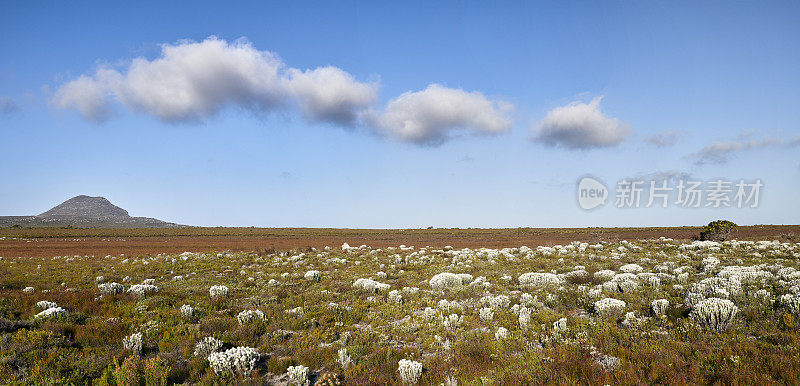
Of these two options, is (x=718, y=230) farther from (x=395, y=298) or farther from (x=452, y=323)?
(x=452, y=323)

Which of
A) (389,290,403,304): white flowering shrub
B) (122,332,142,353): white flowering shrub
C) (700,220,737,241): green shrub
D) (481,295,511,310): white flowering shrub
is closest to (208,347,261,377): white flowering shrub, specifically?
(122,332,142,353): white flowering shrub

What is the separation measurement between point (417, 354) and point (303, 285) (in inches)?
408

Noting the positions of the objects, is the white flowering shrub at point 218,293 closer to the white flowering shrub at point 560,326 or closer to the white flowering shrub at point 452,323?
the white flowering shrub at point 452,323

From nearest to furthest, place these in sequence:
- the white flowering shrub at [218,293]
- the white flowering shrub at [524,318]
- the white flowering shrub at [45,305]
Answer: the white flowering shrub at [524,318] → the white flowering shrub at [45,305] → the white flowering shrub at [218,293]

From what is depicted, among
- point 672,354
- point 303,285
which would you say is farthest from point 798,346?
point 303,285

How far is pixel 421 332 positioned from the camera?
32.1 ft

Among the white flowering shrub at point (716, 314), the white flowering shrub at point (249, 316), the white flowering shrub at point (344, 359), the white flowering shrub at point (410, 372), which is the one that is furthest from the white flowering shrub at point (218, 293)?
the white flowering shrub at point (716, 314)

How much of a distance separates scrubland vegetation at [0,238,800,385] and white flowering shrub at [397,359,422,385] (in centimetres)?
2

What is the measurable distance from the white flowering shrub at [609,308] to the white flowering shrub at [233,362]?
9709 millimetres

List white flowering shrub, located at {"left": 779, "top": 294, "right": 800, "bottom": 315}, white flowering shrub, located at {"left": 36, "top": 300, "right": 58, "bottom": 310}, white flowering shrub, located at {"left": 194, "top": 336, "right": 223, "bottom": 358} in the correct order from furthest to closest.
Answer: white flowering shrub, located at {"left": 36, "top": 300, "right": 58, "bottom": 310} → white flowering shrub, located at {"left": 779, "top": 294, "right": 800, "bottom": 315} → white flowering shrub, located at {"left": 194, "top": 336, "right": 223, "bottom": 358}

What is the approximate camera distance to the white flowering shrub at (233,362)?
724 cm

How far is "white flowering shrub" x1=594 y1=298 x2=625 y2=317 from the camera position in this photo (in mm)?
9961

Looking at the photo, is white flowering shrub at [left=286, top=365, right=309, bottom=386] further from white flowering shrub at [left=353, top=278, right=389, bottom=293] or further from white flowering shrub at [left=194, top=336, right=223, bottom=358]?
white flowering shrub at [left=353, top=278, right=389, bottom=293]

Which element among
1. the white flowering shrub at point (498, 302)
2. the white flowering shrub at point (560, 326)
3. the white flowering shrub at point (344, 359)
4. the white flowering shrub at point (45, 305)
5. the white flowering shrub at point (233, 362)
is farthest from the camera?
the white flowering shrub at point (45, 305)
